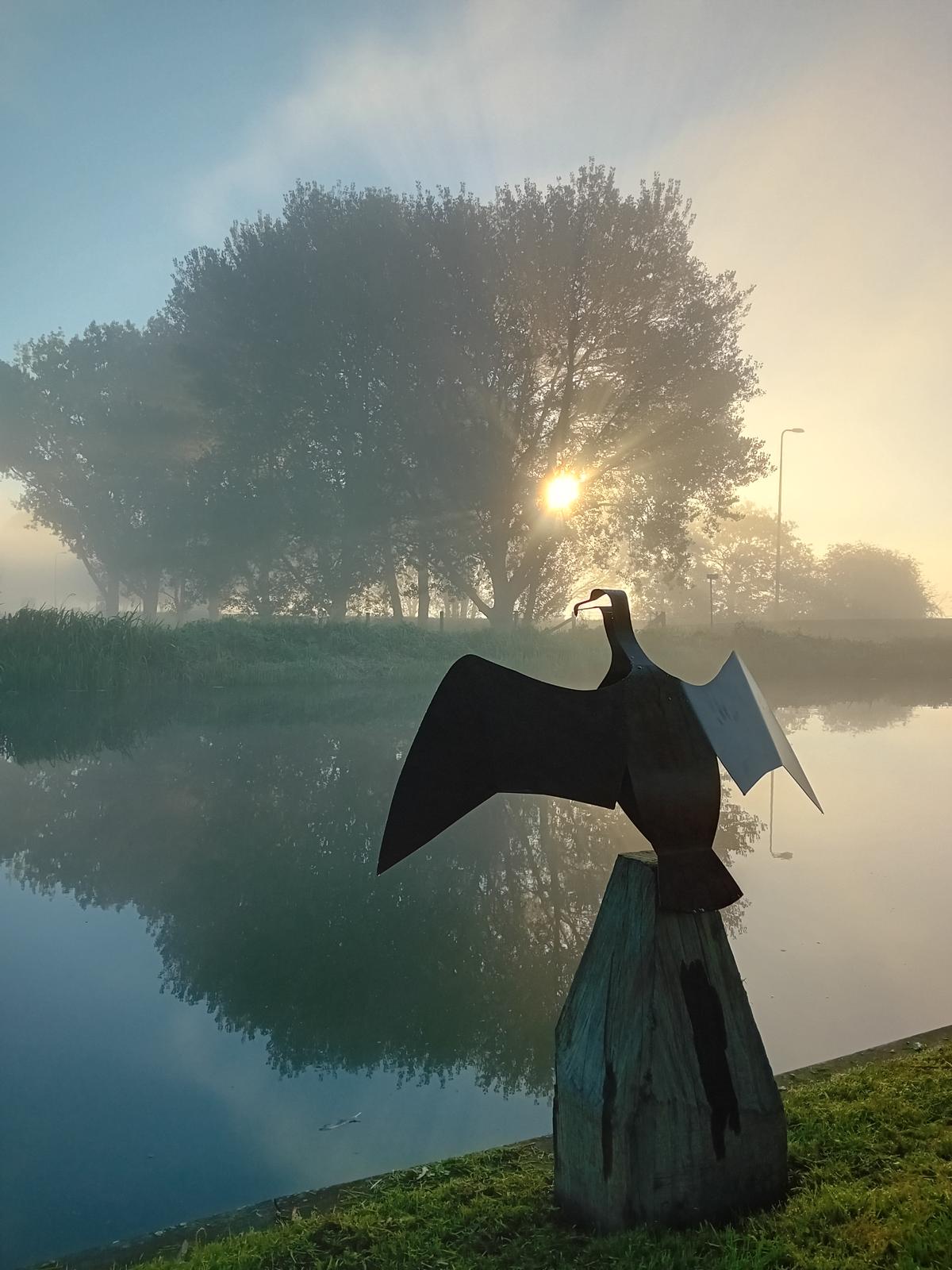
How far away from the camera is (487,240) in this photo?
17.7 metres

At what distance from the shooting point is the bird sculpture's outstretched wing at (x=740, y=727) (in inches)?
72.0

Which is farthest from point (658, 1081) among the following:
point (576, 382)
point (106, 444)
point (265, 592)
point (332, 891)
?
point (106, 444)

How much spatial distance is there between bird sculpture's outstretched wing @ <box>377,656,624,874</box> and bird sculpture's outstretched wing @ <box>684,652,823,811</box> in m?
0.20

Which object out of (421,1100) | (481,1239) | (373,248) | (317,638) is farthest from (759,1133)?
(373,248)

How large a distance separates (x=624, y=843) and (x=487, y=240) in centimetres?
1507

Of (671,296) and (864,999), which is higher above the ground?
(671,296)

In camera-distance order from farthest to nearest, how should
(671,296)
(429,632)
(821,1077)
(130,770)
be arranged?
1. (671,296)
2. (429,632)
3. (130,770)
4. (821,1077)

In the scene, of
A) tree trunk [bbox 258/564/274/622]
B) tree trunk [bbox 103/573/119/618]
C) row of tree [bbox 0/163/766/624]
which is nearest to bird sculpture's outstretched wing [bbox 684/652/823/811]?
row of tree [bbox 0/163/766/624]

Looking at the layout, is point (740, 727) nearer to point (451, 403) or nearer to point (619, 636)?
point (619, 636)

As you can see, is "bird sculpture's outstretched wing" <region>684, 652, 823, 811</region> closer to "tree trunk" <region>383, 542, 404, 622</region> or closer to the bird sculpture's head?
the bird sculpture's head

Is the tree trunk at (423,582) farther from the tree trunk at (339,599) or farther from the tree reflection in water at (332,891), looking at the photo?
the tree reflection in water at (332,891)

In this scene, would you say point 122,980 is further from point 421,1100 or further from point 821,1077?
point 821,1077

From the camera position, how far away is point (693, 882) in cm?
173

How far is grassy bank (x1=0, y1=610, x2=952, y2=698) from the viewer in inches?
486
